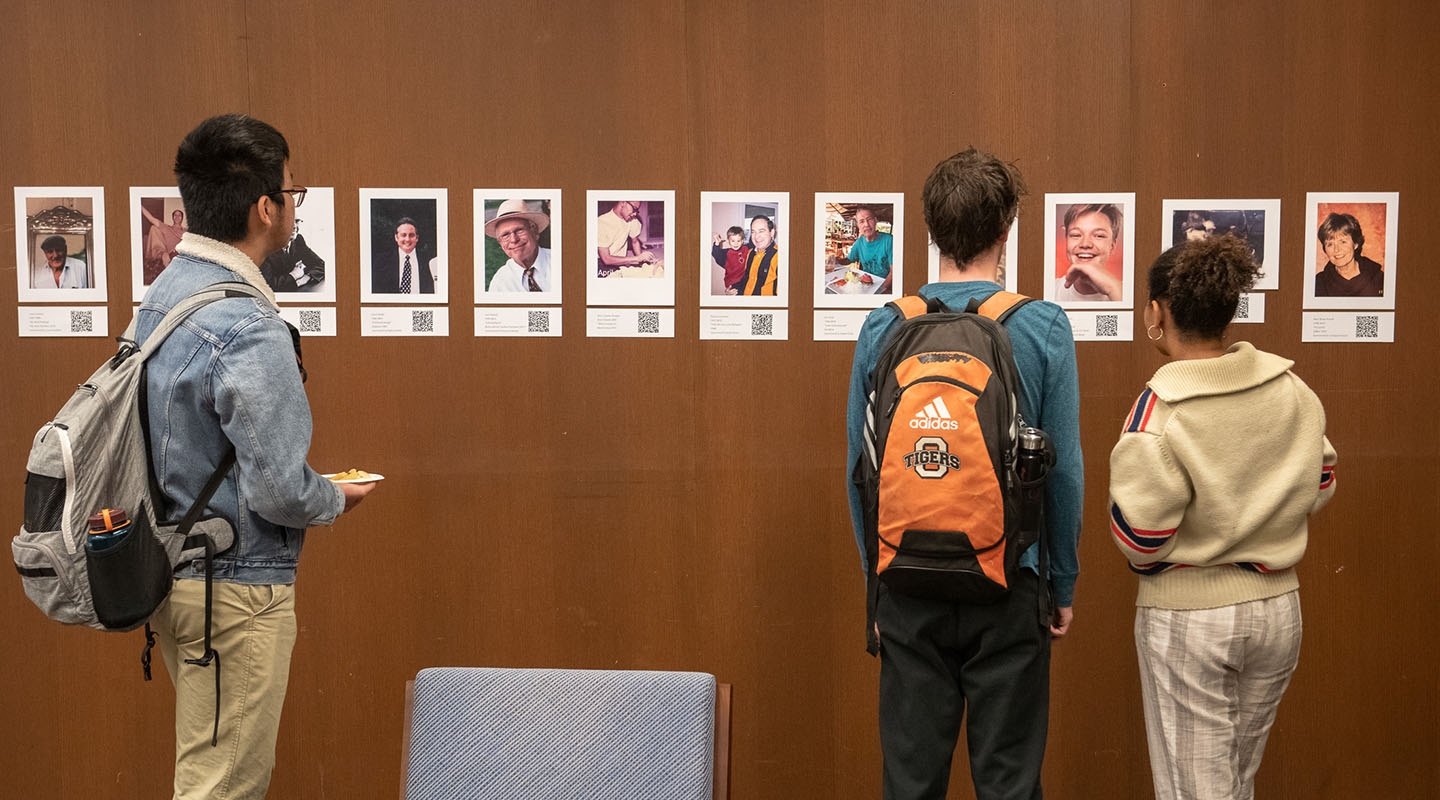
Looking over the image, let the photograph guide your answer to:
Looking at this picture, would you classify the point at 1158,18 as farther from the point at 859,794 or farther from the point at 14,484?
the point at 14,484

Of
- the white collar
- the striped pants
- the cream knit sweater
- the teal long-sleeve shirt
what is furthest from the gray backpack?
the striped pants

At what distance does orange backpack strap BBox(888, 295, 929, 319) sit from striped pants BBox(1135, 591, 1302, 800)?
0.81 meters

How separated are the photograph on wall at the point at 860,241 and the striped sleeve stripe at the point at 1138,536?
1253 millimetres

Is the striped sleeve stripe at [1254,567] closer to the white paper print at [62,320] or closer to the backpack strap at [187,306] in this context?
the backpack strap at [187,306]

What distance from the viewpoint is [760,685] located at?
3.51 meters

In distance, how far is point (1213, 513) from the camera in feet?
7.41

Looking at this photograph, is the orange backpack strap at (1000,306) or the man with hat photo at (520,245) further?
the man with hat photo at (520,245)

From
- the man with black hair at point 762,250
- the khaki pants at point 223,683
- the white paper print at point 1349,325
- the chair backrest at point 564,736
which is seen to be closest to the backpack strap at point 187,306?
the khaki pants at point 223,683

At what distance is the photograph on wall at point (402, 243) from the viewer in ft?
11.2

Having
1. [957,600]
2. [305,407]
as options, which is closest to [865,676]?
[957,600]

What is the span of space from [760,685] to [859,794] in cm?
46

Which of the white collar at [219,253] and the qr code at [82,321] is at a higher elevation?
the white collar at [219,253]

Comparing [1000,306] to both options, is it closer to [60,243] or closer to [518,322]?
[518,322]

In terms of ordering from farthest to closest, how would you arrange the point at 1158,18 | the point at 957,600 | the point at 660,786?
the point at 1158,18, the point at 957,600, the point at 660,786
